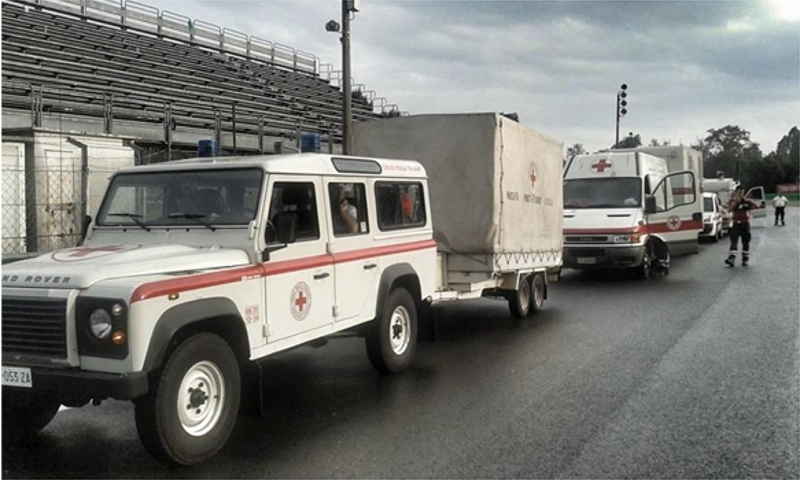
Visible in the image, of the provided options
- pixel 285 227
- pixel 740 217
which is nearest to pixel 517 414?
pixel 285 227

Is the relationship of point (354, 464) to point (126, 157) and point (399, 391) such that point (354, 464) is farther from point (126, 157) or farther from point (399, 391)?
point (126, 157)

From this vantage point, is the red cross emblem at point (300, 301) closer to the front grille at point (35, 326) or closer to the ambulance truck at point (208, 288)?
the ambulance truck at point (208, 288)

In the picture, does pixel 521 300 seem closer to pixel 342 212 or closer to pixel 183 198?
pixel 342 212

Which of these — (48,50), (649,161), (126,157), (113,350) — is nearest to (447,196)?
(113,350)

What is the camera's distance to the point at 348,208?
6852 millimetres

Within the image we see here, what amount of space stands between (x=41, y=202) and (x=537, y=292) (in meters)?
9.28

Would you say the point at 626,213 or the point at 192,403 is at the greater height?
the point at 626,213

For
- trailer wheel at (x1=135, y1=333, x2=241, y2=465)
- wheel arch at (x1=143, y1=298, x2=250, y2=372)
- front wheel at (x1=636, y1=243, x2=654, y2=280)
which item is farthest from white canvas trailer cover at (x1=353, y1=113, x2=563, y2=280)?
front wheel at (x1=636, y1=243, x2=654, y2=280)

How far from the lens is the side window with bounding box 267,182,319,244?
5875 millimetres

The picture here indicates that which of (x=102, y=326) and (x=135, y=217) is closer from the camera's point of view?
(x=102, y=326)

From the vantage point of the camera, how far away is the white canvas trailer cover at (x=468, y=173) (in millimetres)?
9773

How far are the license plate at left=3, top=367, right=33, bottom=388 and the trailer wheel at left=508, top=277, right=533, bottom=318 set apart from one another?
7.54 metres

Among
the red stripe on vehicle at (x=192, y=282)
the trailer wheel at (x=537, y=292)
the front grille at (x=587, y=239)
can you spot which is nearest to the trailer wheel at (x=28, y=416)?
the red stripe on vehicle at (x=192, y=282)

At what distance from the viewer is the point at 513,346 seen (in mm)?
9094
